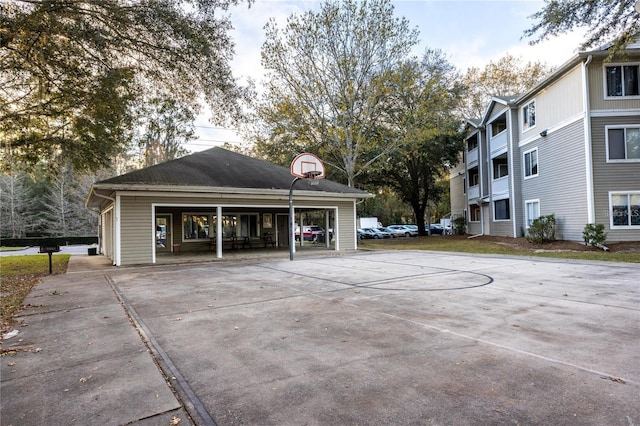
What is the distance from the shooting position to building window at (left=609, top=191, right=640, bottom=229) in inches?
603

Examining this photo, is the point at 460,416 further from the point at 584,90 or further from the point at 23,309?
the point at 584,90

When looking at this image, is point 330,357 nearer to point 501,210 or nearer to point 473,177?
point 501,210

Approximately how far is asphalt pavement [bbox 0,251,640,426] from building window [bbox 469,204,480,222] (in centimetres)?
2201

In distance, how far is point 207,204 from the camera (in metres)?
14.7

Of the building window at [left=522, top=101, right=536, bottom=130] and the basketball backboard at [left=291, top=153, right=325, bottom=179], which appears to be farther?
the building window at [left=522, top=101, right=536, bottom=130]

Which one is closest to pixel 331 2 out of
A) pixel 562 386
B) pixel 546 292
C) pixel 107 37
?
pixel 107 37

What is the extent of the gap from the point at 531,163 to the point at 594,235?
6.36 metres

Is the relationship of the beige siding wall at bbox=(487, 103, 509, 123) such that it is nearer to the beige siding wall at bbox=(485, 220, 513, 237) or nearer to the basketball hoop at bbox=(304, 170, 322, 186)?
the beige siding wall at bbox=(485, 220, 513, 237)

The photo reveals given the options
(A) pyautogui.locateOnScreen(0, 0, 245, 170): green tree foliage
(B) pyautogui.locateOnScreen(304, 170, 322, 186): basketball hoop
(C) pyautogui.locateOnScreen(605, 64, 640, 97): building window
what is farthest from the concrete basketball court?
(C) pyautogui.locateOnScreen(605, 64, 640, 97): building window

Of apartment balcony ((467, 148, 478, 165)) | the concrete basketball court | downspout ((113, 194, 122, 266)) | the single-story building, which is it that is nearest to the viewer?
the concrete basketball court

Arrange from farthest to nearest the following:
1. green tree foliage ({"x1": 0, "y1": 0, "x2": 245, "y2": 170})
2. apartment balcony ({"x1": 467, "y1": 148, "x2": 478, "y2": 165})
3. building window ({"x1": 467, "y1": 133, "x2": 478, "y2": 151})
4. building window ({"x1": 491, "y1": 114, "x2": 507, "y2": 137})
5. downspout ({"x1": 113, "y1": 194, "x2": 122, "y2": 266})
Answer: building window ({"x1": 467, "y1": 133, "x2": 478, "y2": 151}) → apartment balcony ({"x1": 467, "y1": 148, "x2": 478, "y2": 165}) → building window ({"x1": 491, "y1": 114, "x2": 507, "y2": 137}) → downspout ({"x1": 113, "y1": 194, "x2": 122, "y2": 266}) → green tree foliage ({"x1": 0, "y1": 0, "x2": 245, "y2": 170})

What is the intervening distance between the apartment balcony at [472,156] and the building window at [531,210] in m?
8.11

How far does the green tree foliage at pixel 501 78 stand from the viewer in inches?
1264

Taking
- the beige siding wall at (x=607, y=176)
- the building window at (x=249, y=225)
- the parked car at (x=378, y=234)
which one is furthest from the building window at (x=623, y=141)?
the parked car at (x=378, y=234)
